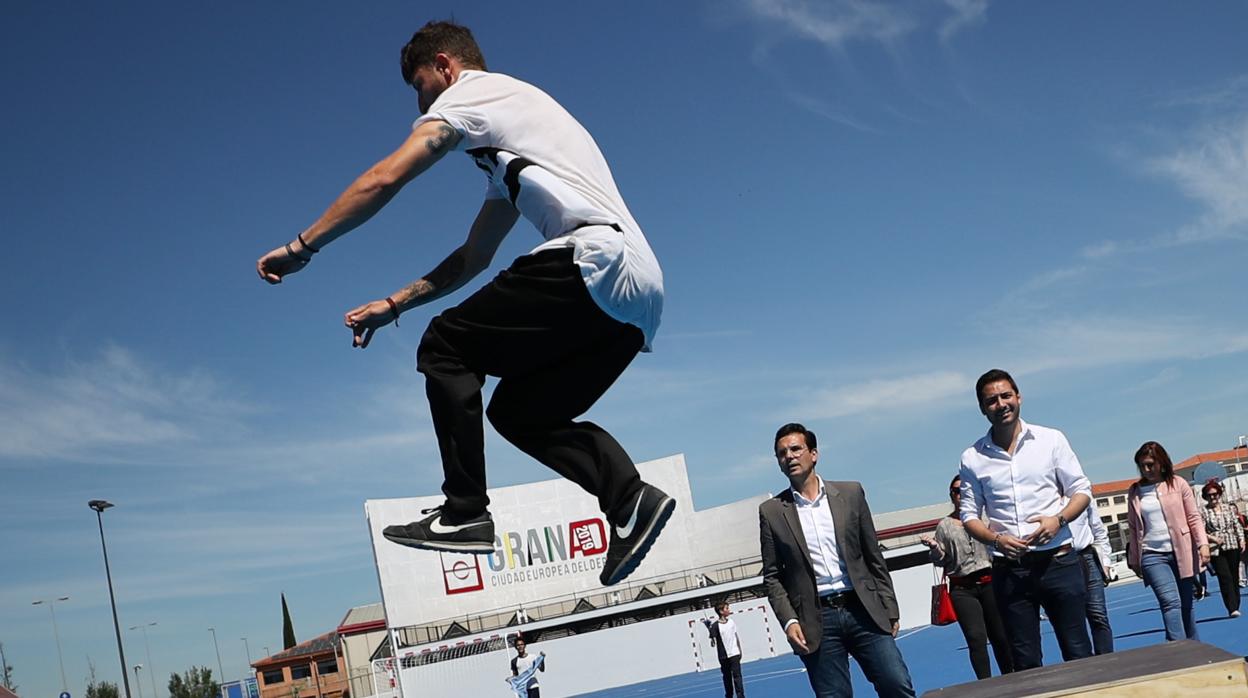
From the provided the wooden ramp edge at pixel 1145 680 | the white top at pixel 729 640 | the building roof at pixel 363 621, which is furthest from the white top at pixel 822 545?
the building roof at pixel 363 621

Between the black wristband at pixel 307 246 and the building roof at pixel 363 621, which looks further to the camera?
the building roof at pixel 363 621

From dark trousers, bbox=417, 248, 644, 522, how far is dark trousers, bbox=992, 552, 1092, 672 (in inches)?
158

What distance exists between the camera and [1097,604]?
6.89 metres

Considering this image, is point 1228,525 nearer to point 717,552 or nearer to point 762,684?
point 762,684

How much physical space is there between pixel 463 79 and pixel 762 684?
22470mm

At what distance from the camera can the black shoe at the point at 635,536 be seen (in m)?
2.96

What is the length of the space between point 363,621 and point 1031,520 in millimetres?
67326

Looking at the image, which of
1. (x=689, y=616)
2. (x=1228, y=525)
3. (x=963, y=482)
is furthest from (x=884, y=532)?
(x=963, y=482)

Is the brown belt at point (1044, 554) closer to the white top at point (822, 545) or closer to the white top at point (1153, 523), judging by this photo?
the white top at point (822, 545)

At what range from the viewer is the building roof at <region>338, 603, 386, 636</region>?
217ft

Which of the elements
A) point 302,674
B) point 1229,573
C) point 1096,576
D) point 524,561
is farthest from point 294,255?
point 302,674

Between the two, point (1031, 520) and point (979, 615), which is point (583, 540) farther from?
point (1031, 520)

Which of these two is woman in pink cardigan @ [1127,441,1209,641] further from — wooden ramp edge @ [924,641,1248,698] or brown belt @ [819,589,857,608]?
wooden ramp edge @ [924,641,1248,698]

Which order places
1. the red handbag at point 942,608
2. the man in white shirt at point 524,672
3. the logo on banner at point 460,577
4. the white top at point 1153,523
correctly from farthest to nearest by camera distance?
the logo on banner at point 460,577 → the man in white shirt at point 524,672 → the red handbag at point 942,608 → the white top at point 1153,523
